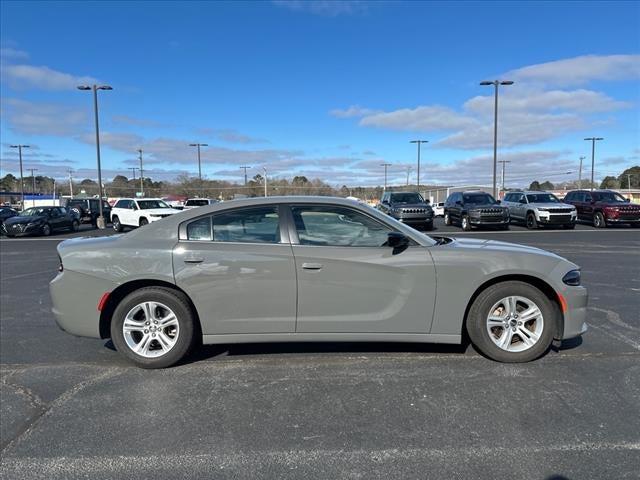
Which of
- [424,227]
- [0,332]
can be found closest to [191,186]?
[424,227]

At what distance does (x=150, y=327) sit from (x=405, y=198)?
19071 mm

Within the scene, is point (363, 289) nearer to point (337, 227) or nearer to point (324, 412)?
point (337, 227)

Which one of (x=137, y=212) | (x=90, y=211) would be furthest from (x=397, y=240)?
(x=90, y=211)

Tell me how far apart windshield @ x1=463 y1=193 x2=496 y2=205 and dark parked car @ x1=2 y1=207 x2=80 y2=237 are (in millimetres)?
21118

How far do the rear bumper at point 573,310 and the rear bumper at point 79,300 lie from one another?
4026mm

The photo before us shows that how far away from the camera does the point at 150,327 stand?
417cm

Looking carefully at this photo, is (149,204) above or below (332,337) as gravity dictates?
above

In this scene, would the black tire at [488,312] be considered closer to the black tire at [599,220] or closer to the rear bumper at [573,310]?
the rear bumper at [573,310]

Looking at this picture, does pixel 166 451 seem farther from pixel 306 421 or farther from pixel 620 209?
pixel 620 209

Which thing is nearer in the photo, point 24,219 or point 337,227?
point 337,227

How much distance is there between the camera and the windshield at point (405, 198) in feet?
72.2

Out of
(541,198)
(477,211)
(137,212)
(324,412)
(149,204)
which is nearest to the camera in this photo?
(324,412)

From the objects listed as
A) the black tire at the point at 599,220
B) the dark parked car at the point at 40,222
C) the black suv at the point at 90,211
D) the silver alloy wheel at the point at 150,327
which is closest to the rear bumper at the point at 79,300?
the silver alloy wheel at the point at 150,327

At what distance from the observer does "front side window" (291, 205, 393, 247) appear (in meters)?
4.18
